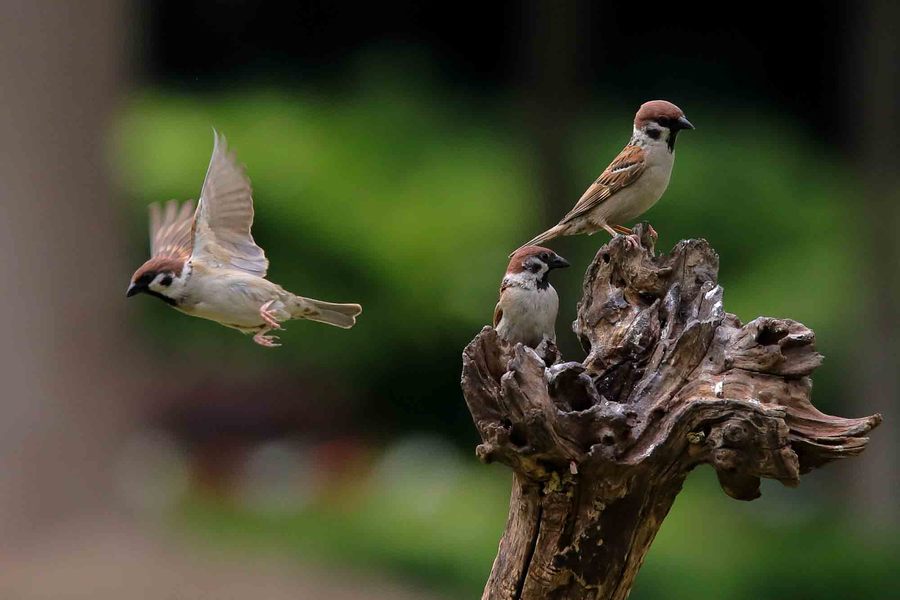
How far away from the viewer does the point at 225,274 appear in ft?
9.70

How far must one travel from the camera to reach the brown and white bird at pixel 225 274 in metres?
2.85

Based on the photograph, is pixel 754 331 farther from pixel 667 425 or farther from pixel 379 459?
pixel 379 459

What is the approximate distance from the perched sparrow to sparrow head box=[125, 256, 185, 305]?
0.69 meters

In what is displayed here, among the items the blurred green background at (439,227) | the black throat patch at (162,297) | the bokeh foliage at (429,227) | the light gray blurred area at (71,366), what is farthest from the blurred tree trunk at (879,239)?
the black throat patch at (162,297)

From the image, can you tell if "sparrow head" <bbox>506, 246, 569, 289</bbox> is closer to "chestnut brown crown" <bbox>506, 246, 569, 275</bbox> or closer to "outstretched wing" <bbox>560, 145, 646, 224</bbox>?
"chestnut brown crown" <bbox>506, 246, 569, 275</bbox>

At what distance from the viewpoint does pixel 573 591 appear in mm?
2486

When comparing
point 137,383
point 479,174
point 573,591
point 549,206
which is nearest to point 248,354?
point 137,383

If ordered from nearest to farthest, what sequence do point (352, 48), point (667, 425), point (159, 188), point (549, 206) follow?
point (667, 425)
point (549, 206)
point (159, 188)
point (352, 48)

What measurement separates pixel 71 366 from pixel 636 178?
326 centimetres

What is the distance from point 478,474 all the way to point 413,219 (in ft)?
3.38

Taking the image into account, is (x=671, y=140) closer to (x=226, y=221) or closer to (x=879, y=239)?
(x=226, y=221)

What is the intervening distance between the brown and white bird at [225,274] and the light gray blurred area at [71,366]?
8.30 ft

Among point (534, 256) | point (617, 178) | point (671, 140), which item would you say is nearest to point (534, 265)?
point (534, 256)

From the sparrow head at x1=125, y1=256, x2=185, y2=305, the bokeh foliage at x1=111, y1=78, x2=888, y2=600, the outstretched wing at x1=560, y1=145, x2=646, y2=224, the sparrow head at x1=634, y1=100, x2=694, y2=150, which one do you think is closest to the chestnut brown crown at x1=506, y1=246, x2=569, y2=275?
the outstretched wing at x1=560, y1=145, x2=646, y2=224
